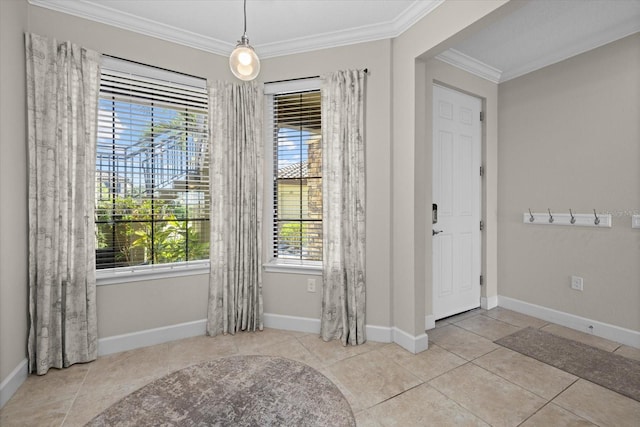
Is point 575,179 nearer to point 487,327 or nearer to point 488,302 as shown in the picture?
point 488,302

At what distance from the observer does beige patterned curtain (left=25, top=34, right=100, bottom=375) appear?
6.90ft

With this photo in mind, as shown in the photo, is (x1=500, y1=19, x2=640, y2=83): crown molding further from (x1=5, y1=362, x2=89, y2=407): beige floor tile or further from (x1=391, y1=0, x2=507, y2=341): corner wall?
(x1=5, y1=362, x2=89, y2=407): beige floor tile

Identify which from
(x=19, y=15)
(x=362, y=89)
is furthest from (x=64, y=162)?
(x=362, y=89)

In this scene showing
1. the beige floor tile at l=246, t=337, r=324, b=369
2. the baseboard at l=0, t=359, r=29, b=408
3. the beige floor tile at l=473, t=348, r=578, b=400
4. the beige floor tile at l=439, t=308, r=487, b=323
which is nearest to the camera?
the baseboard at l=0, t=359, r=29, b=408

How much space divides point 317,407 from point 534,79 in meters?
3.82

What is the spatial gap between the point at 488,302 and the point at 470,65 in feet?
8.85

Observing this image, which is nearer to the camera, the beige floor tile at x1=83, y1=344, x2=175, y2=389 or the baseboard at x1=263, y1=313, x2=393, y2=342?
the beige floor tile at x1=83, y1=344, x2=175, y2=389

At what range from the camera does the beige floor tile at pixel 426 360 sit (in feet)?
7.23

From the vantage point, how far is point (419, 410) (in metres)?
1.79

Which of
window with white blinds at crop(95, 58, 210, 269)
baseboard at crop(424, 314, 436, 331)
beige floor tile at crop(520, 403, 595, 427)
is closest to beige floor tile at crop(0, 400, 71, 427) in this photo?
window with white blinds at crop(95, 58, 210, 269)

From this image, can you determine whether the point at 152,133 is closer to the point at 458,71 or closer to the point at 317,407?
the point at 317,407

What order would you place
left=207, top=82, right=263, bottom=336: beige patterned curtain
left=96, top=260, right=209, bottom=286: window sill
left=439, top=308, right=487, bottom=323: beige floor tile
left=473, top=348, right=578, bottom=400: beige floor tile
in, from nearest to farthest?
left=473, top=348, right=578, bottom=400: beige floor tile
left=96, top=260, right=209, bottom=286: window sill
left=207, top=82, right=263, bottom=336: beige patterned curtain
left=439, top=308, right=487, bottom=323: beige floor tile

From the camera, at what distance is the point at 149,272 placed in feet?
8.51

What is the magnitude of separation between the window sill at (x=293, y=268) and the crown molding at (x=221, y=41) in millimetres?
2092
